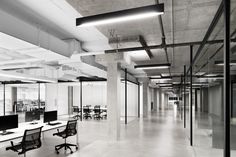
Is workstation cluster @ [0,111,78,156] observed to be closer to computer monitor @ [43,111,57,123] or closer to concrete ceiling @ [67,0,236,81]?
computer monitor @ [43,111,57,123]

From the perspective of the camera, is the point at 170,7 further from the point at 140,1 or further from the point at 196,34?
the point at 196,34

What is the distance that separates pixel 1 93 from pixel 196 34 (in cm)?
1713

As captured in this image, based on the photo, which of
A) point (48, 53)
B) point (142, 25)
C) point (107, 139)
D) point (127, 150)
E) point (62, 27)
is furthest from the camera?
point (107, 139)

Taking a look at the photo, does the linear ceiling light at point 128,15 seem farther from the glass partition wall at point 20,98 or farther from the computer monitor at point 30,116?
the glass partition wall at point 20,98

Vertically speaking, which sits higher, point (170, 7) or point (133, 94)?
point (170, 7)

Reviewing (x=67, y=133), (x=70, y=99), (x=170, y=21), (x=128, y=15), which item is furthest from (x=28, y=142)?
(x=70, y=99)

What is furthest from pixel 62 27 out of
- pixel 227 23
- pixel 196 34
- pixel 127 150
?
pixel 127 150

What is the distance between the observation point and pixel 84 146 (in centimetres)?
592

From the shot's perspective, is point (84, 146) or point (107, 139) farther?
point (107, 139)

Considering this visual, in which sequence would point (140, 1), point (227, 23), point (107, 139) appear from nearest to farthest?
point (227, 23) < point (140, 1) < point (107, 139)

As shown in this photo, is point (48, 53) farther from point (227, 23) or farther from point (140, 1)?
point (227, 23)

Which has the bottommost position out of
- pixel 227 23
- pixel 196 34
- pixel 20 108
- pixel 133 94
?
pixel 20 108

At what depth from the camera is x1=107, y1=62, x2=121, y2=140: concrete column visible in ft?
22.3

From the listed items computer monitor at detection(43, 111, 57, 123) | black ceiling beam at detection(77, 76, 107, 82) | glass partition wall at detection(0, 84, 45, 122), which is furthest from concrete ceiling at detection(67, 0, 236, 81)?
glass partition wall at detection(0, 84, 45, 122)
